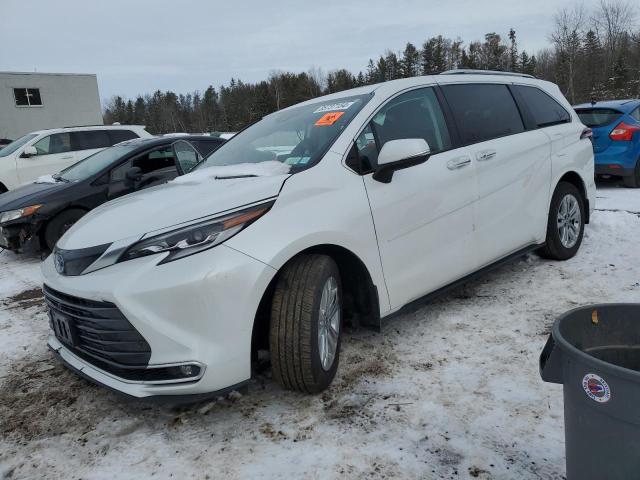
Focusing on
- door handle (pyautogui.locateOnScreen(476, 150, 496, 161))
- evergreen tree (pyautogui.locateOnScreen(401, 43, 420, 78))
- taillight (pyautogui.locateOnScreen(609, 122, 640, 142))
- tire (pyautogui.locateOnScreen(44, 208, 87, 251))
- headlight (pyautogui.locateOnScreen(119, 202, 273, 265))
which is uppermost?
evergreen tree (pyautogui.locateOnScreen(401, 43, 420, 78))

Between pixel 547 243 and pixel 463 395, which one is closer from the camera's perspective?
pixel 463 395

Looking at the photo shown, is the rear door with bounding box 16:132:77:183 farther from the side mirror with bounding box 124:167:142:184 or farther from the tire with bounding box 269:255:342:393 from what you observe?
the tire with bounding box 269:255:342:393

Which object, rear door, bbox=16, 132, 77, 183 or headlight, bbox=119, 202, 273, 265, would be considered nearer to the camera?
headlight, bbox=119, 202, 273, 265

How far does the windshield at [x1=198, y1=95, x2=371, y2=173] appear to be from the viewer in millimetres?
3033

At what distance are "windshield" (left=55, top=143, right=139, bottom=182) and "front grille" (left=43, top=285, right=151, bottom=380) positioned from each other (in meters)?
4.37

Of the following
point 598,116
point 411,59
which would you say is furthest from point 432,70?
point 411,59

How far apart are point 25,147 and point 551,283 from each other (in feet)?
32.7

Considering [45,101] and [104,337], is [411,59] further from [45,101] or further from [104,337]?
[104,337]

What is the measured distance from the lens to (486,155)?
12.2ft

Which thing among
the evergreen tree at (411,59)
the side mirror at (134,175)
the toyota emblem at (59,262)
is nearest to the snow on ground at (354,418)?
the toyota emblem at (59,262)

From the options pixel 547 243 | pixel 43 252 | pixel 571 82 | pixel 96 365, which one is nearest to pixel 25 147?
pixel 43 252

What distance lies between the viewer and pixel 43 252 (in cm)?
638

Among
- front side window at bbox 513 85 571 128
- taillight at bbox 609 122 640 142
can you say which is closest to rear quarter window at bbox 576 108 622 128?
taillight at bbox 609 122 640 142

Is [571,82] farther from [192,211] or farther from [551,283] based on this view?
[192,211]
